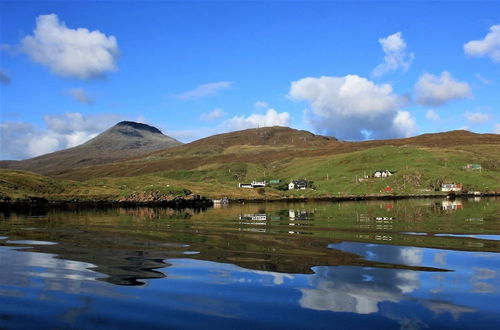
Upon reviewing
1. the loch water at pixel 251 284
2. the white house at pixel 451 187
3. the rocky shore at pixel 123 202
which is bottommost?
the loch water at pixel 251 284

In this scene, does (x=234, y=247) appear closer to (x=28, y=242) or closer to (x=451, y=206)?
(x=28, y=242)

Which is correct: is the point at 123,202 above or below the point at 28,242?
above

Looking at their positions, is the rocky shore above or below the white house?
below

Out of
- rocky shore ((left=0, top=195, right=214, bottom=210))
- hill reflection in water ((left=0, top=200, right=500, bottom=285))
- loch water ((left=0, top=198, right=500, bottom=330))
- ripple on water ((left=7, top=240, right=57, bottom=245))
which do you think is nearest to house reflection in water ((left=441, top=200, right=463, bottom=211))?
hill reflection in water ((left=0, top=200, right=500, bottom=285))

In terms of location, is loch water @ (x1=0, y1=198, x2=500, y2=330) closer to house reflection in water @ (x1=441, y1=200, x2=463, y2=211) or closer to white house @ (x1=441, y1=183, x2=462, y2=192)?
house reflection in water @ (x1=441, y1=200, x2=463, y2=211)

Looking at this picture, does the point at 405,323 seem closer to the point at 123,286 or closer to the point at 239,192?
the point at 123,286

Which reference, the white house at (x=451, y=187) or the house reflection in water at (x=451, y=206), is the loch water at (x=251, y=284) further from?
the white house at (x=451, y=187)

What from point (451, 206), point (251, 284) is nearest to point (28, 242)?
point (251, 284)

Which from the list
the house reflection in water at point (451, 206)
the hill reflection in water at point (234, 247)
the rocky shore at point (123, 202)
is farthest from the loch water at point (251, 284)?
the rocky shore at point (123, 202)

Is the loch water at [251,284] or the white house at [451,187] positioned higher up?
the white house at [451,187]

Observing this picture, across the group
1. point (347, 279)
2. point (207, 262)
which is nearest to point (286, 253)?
point (207, 262)

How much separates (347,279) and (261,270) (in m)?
4.15

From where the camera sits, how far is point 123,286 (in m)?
18.5

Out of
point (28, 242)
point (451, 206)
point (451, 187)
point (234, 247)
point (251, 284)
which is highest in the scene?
point (451, 187)
